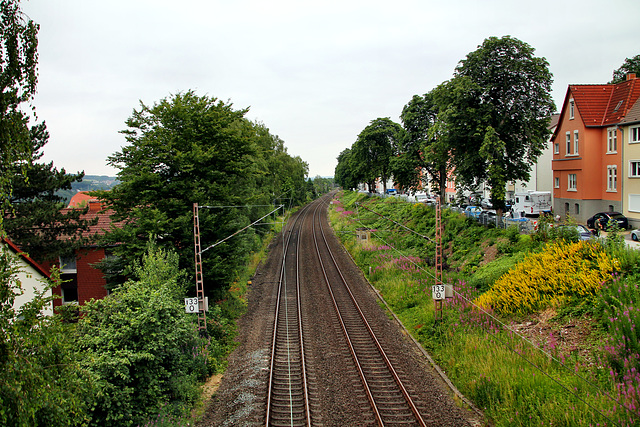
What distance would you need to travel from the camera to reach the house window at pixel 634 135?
88.7 feet

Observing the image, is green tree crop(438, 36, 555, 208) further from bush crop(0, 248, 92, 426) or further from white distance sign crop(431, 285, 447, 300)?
bush crop(0, 248, 92, 426)

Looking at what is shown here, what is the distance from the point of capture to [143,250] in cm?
1792

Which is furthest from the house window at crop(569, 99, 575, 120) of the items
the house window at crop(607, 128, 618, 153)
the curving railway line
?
the curving railway line

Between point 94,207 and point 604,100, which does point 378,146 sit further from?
point 94,207

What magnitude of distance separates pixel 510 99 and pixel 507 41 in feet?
10.5

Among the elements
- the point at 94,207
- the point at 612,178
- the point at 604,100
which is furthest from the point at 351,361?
the point at 604,100

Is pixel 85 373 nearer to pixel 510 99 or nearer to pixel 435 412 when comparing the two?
pixel 435 412

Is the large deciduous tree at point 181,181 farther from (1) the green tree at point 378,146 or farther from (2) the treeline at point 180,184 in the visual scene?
(1) the green tree at point 378,146

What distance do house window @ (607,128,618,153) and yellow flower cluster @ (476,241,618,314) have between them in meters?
18.0

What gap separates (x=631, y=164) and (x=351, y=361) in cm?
2560

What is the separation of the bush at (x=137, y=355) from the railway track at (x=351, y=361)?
117 inches

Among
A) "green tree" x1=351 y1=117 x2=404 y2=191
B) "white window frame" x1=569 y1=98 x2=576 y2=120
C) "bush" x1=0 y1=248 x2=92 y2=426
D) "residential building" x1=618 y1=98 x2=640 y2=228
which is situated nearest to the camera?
"bush" x1=0 y1=248 x2=92 y2=426

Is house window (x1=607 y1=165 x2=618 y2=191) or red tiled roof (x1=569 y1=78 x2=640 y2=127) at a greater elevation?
red tiled roof (x1=569 y1=78 x2=640 y2=127)

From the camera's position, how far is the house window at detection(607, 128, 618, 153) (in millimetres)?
29408
